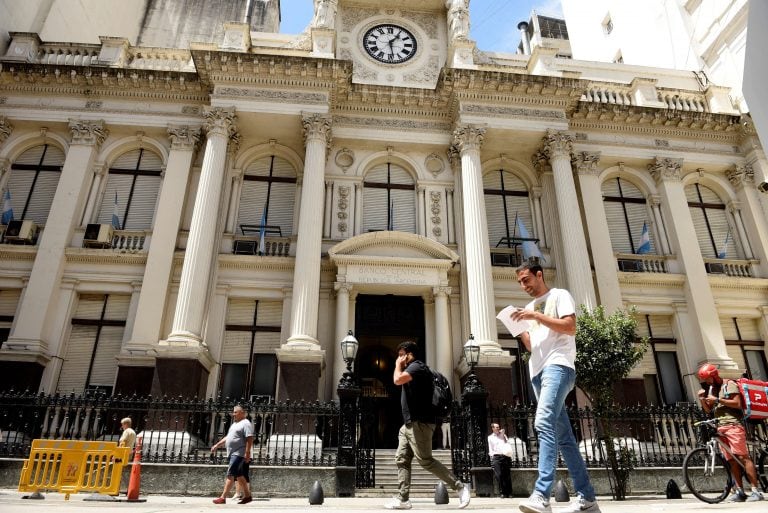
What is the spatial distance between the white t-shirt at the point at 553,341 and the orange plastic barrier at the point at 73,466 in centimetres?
658

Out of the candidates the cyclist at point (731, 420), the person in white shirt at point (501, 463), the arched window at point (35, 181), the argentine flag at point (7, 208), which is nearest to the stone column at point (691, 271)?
the person in white shirt at point (501, 463)

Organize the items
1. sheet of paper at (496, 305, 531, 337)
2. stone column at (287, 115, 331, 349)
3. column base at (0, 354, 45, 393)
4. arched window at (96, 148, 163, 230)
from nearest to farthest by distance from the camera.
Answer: sheet of paper at (496, 305, 531, 337) < column base at (0, 354, 45, 393) < stone column at (287, 115, 331, 349) < arched window at (96, 148, 163, 230)

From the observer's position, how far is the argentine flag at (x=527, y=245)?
16.1 meters

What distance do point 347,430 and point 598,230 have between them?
1101cm

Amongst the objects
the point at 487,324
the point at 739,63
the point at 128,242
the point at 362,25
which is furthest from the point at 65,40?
the point at 739,63

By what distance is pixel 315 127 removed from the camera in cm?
1575

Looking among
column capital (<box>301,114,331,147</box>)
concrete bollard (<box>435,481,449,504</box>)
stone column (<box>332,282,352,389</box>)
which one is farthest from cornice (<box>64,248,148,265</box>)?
concrete bollard (<box>435,481,449,504</box>)

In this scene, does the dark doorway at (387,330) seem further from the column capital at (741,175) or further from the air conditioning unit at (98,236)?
the column capital at (741,175)

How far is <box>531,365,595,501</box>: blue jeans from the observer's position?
→ 146 inches

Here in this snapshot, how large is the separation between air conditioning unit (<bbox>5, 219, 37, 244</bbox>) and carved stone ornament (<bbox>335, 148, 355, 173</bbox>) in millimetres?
9475

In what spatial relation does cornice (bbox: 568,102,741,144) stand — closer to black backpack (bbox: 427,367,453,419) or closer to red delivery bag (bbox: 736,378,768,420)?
red delivery bag (bbox: 736,378,768,420)

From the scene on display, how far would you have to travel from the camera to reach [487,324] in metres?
13.9

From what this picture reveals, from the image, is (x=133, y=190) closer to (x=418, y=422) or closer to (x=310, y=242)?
(x=310, y=242)

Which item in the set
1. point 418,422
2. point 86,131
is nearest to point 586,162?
point 418,422
